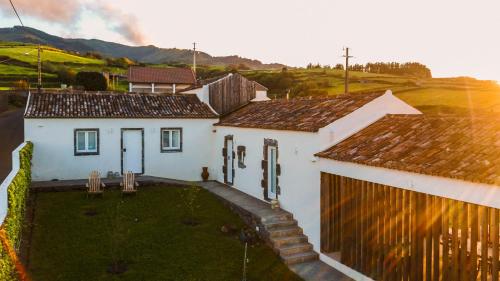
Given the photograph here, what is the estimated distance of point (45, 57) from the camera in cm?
7900

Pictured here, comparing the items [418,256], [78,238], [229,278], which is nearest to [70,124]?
[78,238]

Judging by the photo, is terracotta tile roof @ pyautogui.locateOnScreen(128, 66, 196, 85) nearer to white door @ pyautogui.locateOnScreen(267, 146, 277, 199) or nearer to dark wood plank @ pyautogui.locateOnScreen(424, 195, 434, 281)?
white door @ pyautogui.locateOnScreen(267, 146, 277, 199)

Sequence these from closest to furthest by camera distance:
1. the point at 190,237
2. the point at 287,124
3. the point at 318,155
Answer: the point at 318,155 → the point at 190,237 → the point at 287,124

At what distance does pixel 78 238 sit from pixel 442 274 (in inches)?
432

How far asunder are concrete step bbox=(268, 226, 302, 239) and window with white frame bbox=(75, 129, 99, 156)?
38.4 feet

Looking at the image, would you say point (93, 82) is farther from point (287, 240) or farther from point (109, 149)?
point (287, 240)

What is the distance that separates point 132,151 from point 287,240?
11599mm

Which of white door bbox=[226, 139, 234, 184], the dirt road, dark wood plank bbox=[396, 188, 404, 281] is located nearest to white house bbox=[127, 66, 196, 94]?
the dirt road

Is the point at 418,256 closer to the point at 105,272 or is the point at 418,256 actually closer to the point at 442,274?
the point at 442,274

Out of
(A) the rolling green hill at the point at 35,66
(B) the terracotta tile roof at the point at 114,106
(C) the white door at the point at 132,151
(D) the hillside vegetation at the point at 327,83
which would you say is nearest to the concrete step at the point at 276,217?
(B) the terracotta tile roof at the point at 114,106

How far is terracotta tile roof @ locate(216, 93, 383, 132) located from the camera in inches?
578

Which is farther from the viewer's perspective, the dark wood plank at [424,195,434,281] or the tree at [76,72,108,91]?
the tree at [76,72,108,91]

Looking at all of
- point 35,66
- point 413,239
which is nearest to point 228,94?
point 413,239

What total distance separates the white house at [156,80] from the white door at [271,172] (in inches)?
1599
